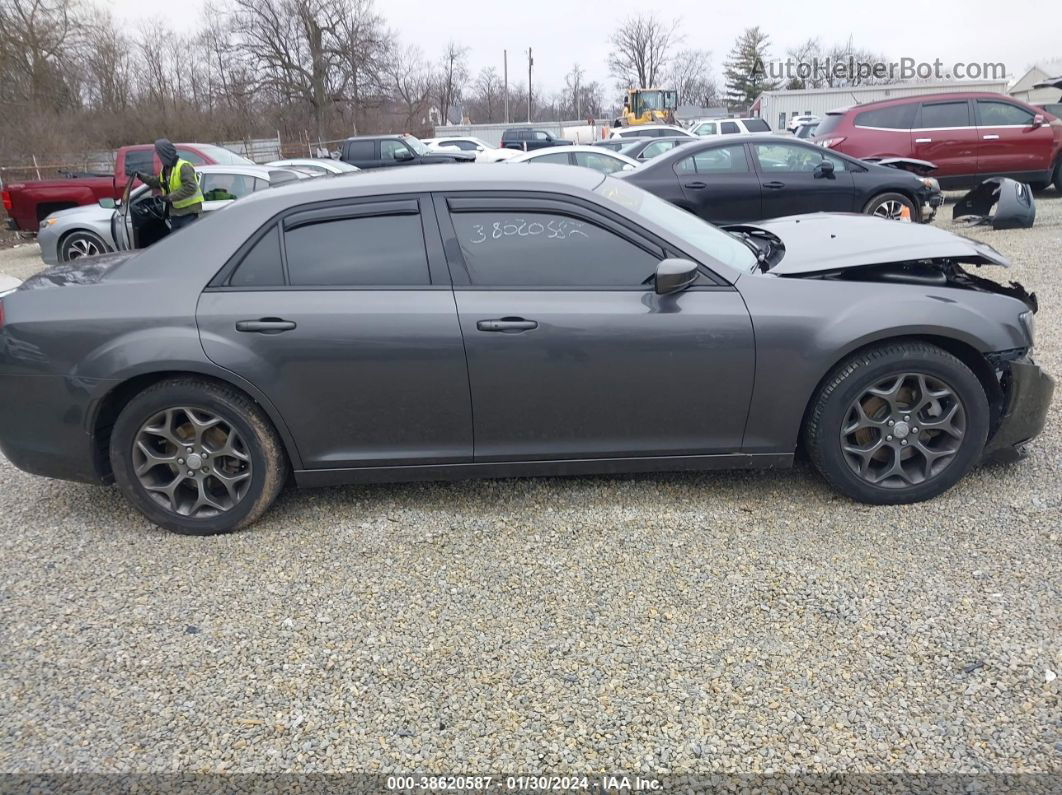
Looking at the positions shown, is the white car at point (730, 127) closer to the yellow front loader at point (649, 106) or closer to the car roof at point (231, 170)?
the yellow front loader at point (649, 106)

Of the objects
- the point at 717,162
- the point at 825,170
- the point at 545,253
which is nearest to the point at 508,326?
the point at 545,253

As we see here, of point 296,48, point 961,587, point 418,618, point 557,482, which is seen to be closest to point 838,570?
point 961,587

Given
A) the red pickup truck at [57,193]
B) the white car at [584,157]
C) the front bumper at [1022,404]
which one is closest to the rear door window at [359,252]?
the front bumper at [1022,404]

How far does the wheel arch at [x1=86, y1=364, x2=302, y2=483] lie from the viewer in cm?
337

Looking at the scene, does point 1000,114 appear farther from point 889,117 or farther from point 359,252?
point 359,252

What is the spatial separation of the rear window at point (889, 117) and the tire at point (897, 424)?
1056 cm

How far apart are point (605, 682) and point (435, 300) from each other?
5.66 ft

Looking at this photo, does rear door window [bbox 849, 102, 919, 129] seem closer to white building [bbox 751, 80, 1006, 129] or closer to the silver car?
the silver car

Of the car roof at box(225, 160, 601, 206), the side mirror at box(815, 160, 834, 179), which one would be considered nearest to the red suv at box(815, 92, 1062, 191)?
the side mirror at box(815, 160, 834, 179)

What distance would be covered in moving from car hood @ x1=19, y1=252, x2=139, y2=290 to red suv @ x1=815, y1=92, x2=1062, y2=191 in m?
11.3

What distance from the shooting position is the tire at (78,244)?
10.6m

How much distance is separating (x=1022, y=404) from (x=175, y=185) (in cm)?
767

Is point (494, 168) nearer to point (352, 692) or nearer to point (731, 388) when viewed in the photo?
point (731, 388)

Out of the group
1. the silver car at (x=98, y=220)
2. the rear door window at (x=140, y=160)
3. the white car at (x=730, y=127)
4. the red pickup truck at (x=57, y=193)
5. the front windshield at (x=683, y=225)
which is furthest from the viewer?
the white car at (x=730, y=127)
